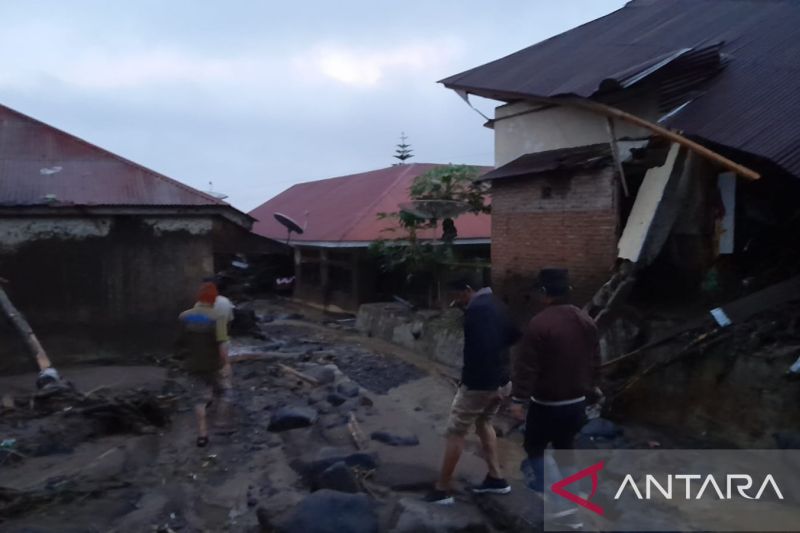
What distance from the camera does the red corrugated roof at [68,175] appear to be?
10.6 meters

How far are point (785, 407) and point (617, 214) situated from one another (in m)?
3.74

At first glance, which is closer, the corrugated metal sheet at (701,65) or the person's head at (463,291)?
the person's head at (463,291)

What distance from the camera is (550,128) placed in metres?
11.5

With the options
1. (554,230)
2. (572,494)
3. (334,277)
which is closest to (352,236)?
(334,277)

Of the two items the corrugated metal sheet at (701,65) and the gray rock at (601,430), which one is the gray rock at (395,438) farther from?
the corrugated metal sheet at (701,65)

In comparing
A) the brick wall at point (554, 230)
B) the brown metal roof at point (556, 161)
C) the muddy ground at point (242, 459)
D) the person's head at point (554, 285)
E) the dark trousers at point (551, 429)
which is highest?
the brown metal roof at point (556, 161)

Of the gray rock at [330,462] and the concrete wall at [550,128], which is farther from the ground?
the concrete wall at [550,128]

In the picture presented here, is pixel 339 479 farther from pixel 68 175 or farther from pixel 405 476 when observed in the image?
pixel 68 175

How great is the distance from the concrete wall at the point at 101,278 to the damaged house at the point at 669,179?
5.40 meters

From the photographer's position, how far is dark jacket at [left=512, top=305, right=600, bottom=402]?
14.9ft

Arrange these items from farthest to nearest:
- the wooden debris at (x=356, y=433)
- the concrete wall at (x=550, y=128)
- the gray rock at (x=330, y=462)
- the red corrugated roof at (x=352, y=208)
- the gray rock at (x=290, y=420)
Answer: the red corrugated roof at (x=352, y=208) → the concrete wall at (x=550, y=128) → the gray rock at (x=290, y=420) → the wooden debris at (x=356, y=433) → the gray rock at (x=330, y=462)

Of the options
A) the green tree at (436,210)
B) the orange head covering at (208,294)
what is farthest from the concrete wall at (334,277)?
the orange head covering at (208,294)

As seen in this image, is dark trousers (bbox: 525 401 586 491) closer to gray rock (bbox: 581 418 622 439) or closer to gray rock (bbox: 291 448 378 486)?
gray rock (bbox: 291 448 378 486)

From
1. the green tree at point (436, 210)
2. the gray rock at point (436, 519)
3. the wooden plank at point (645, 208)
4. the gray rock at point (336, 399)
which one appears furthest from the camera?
the green tree at point (436, 210)
